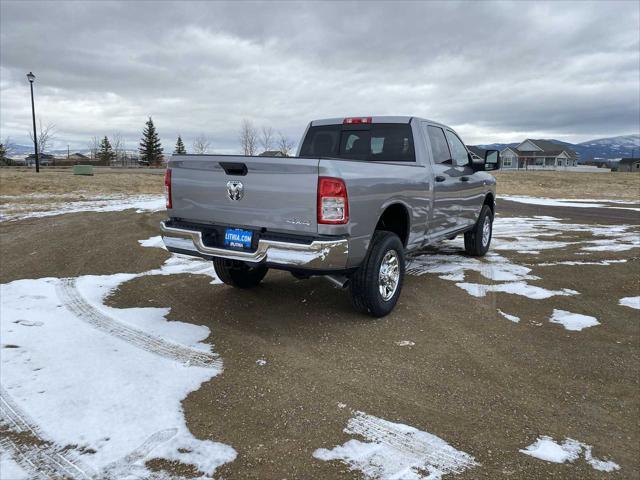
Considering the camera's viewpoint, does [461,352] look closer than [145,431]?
No

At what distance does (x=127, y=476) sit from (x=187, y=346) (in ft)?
5.16

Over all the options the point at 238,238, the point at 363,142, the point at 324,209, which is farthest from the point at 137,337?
the point at 363,142

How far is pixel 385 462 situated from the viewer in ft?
8.08

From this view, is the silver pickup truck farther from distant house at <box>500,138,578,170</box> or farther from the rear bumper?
distant house at <box>500,138,578,170</box>

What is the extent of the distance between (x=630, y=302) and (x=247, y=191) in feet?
14.2

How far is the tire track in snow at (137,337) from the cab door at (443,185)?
3004 mm

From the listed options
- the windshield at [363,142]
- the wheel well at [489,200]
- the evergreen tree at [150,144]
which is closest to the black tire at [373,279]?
the windshield at [363,142]

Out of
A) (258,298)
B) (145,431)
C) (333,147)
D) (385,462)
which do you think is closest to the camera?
(385,462)

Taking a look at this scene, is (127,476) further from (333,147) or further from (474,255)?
(474,255)

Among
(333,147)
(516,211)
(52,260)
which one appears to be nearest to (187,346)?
(333,147)

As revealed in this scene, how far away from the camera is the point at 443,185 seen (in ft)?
18.7

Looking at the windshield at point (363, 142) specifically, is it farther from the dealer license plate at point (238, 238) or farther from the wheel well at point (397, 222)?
the dealer license plate at point (238, 238)

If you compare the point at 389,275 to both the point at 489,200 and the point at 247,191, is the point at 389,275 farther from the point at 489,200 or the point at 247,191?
the point at 489,200

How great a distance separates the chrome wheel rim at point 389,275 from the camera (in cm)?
450
